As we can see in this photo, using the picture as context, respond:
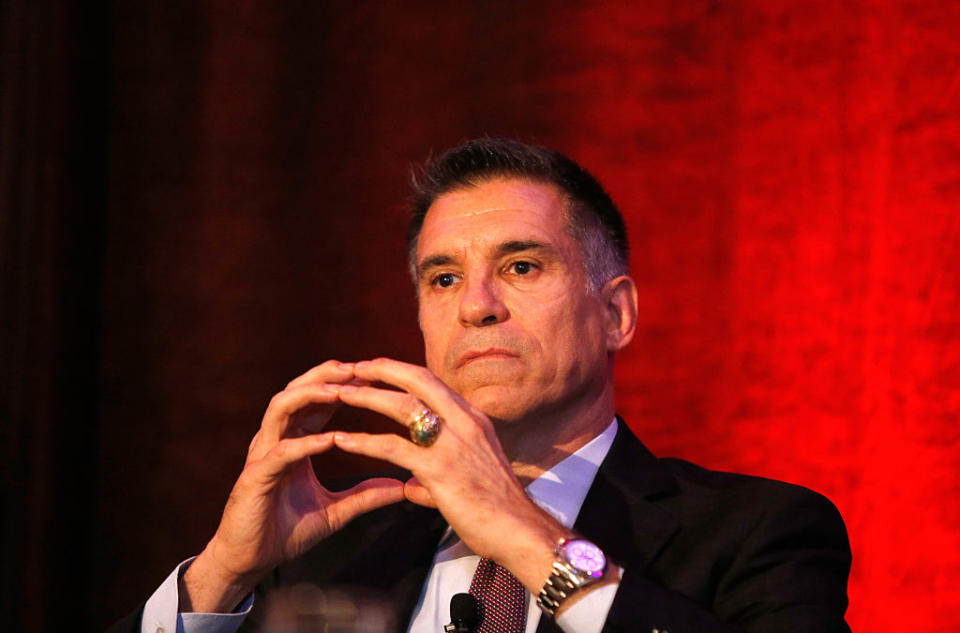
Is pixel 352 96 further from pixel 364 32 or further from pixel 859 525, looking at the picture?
pixel 859 525

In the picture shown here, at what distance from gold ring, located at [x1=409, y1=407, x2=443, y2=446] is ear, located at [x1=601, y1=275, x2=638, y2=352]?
2.03ft

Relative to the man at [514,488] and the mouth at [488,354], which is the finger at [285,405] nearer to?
the man at [514,488]

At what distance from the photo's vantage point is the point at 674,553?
1.70 meters

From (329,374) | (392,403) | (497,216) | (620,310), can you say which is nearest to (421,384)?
(392,403)

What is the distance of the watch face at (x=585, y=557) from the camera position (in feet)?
4.66

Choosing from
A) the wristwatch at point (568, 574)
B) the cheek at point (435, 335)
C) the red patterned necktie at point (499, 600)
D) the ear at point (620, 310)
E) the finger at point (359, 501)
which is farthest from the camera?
the ear at point (620, 310)

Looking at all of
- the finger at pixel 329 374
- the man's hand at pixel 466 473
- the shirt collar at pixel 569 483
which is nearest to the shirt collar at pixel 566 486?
the shirt collar at pixel 569 483

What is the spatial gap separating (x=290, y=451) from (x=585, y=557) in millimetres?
473

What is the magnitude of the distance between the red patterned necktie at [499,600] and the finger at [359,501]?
0.20m

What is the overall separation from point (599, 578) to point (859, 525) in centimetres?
95

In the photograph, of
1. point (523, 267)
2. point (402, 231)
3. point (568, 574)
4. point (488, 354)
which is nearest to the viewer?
point (568, 574)

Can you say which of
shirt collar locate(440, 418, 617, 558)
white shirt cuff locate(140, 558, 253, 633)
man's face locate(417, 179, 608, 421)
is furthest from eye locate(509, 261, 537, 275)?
white shirt cuff locate(140, 558, 253, 633)

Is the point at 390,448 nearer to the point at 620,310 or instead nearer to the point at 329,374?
the point at 329,374

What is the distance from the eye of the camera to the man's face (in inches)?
71.9
